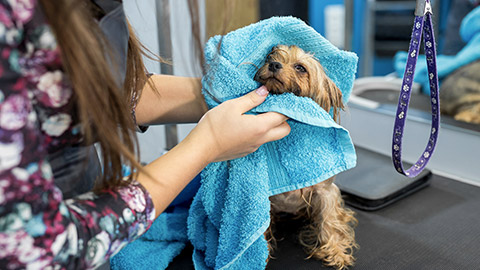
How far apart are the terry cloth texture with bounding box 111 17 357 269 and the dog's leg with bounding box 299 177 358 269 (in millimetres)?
128

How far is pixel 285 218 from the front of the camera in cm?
119

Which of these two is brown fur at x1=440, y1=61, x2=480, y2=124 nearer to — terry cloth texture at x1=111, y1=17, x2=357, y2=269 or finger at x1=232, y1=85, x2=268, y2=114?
terry cloth texture at x1=111, y1=17, x2=357, y2=269

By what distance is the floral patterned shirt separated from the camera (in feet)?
1.70

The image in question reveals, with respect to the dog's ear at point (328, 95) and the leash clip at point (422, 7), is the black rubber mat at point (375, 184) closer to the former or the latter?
the dog's ear at point (328, 95)

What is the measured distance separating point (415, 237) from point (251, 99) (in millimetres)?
590

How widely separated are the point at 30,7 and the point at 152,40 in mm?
885

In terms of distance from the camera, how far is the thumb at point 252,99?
31.7 inches

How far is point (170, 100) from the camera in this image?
100 centimetres

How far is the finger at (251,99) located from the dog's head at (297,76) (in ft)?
0.09

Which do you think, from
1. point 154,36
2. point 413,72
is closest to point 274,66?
point 413,72

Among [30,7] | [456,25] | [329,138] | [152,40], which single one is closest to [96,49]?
[30,7]

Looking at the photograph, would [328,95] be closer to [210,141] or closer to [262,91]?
[262,91]

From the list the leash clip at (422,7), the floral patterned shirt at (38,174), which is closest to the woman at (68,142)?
the floral patterned shirt at (38,174)

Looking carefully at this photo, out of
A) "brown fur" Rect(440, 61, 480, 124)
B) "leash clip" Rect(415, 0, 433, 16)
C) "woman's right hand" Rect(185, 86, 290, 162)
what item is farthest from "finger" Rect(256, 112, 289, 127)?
"brown fur" Rect(440, 61, 480, 124)
